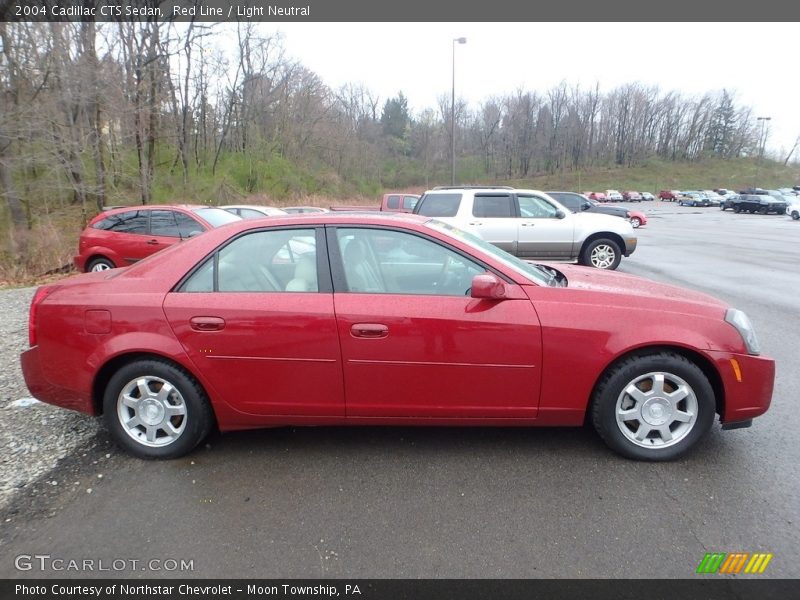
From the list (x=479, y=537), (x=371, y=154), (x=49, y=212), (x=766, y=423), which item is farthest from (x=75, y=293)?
(x=371, y=154)

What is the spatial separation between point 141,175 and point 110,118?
4.06 meters

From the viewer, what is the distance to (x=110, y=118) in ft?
62.4

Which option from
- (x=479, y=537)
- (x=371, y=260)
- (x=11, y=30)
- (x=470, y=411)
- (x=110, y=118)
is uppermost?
(x=11, y=30)

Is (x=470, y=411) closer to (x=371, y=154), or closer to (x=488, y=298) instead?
(x=488, y=298)

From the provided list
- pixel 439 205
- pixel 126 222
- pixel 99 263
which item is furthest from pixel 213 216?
pixel 439 205

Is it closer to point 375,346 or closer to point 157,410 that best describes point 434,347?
point 375,346

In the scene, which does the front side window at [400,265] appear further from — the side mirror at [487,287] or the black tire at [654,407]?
the black tire at [654,407]

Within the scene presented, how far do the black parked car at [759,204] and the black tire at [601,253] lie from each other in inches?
1642

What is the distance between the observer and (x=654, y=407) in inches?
115

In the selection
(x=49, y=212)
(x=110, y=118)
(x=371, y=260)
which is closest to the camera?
(x=371, y=260)

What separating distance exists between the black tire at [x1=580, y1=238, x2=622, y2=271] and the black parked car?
4170 centimetres

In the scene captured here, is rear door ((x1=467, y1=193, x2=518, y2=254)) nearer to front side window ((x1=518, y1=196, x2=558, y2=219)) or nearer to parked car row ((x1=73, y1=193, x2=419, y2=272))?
front side window ((x1=518, y1=196, x2=558, y2=219))

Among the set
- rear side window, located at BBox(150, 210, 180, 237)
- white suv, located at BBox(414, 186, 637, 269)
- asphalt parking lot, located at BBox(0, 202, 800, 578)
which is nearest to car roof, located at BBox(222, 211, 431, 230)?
asphalt parking lot, located at BBox(0, 202, 800, 578)

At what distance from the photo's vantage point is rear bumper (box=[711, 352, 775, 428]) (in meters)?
2.85
